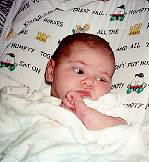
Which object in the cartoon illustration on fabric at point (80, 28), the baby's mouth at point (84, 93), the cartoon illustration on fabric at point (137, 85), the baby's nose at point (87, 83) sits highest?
the cartoon illustration on fabric at point (80, 28)

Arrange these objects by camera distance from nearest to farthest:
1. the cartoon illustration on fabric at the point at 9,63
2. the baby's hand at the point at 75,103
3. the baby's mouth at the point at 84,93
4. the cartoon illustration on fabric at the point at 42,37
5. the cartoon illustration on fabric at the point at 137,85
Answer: the baby's hand at the point at 75,103, the baby's mouth at the point at 84,93, the cartoon illustration on fabric at the point at 137,85, the cartoon illustration on fabric at the point at 9,63, the cartoon illustration on fabric at the point at 42,37

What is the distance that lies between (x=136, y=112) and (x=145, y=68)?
0.24 meters

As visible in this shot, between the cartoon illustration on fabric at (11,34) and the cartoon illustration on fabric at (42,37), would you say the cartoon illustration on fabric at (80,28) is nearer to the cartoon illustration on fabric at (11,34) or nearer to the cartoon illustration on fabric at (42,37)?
the cartoon illustration on fabric at (42,37)

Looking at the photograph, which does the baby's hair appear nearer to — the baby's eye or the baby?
the baby

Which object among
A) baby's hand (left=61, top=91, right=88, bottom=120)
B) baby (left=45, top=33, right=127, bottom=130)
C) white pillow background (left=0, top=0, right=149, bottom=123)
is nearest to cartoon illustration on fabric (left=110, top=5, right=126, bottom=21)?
white pillow background (left=0, top=0, right=149, bottom=123)

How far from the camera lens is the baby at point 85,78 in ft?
4.57

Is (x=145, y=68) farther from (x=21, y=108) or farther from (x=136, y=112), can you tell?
(x=21, y=108)

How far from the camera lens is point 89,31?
1998 millimetres

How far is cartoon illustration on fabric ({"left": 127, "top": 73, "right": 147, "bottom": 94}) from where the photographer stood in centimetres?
164

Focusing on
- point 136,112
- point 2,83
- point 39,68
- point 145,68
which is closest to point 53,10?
point 39,68

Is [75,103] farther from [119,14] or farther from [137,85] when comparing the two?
[119,14]

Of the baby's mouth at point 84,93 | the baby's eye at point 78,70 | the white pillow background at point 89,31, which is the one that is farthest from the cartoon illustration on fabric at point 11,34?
the baby's mouth at point 84,93

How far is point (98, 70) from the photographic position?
1.59 meters

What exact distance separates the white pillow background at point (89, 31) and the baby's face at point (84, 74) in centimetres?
12
